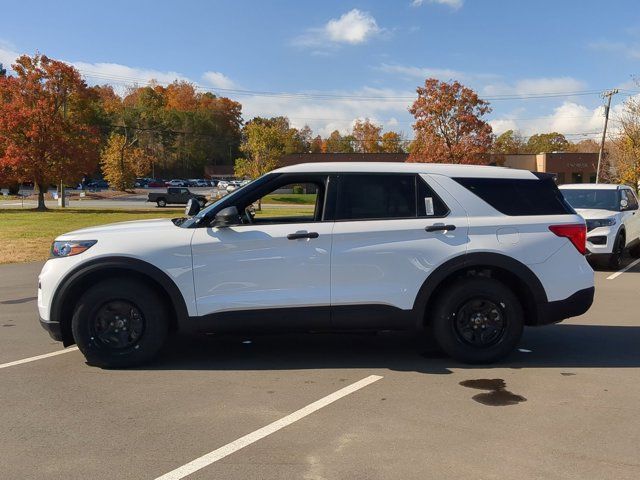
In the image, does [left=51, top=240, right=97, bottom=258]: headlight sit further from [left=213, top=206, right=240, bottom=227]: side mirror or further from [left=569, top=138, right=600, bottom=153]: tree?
[left=569, top=138, right=600, bottom=153]: tree

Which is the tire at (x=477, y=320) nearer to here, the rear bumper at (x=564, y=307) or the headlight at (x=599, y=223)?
the rear bumper at (x=564, y=307)

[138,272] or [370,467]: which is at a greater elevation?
[138,272]

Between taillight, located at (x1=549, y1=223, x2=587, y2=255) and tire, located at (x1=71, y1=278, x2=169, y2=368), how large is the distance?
3.75 meters

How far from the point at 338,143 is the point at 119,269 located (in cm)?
10986

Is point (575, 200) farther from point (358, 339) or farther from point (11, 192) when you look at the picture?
point (11, 192)

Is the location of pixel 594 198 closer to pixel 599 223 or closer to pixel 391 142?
pixel 599 223

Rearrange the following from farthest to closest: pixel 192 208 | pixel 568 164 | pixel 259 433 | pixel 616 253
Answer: pixel 568 164 → pixel 616 253 → pixel 192 208 → pixel 259 433

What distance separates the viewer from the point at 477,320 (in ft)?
17.5

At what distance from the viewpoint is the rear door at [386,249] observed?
16.8 ft

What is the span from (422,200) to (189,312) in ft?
7.88

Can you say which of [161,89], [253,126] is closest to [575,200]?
[253,126]

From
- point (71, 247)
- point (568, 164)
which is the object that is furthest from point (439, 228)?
point (568, 164)

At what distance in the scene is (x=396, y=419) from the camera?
4121 mm

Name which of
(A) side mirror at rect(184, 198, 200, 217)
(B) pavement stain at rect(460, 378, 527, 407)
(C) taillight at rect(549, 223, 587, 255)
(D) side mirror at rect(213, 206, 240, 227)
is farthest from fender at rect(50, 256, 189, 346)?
(C) taillight at rect(549, 223, 587, 255)
